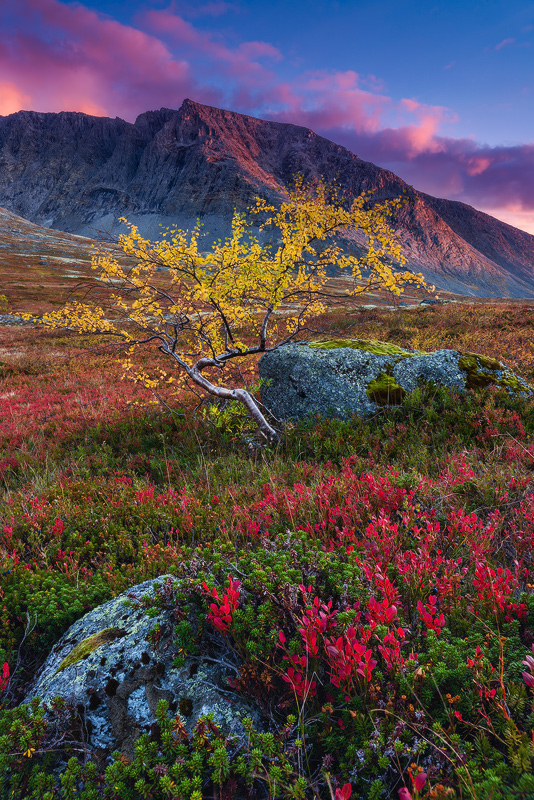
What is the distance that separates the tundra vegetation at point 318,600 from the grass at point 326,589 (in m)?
0.02

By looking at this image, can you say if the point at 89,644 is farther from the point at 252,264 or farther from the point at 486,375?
the point at 486,375

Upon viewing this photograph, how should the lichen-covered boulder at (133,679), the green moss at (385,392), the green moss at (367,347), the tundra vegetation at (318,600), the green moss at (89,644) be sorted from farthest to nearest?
the green moss at (367,347)
the green moss at (385,392)
the green moss at (89,644)
the lichen-covered boulder at (133,679)
the tundra vegetation at (318,600)

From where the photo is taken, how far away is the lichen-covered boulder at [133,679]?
1.97 metres

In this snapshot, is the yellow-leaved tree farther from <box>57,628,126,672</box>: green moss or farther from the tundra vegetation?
<box>57,628,126,672</box>: green moss

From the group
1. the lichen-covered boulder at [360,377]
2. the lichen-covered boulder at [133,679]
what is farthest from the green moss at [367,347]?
the lichen-covered boulder at [133,679]

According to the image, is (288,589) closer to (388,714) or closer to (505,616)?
(388,714)

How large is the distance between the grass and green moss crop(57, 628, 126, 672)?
38 cm

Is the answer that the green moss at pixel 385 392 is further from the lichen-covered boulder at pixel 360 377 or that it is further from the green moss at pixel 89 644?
the green moss at pixel 89 644

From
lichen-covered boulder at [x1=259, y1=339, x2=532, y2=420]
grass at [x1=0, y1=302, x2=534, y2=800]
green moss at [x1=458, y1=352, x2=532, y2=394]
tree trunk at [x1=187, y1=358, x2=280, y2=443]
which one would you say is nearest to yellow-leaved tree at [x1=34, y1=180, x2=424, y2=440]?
tree trunk at [x1=187, y1=358, x2=280, y2=443]

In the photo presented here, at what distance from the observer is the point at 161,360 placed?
18812 mm

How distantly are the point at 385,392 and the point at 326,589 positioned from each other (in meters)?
5.85

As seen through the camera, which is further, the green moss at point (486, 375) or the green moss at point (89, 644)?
the green moss at point (486, 375)

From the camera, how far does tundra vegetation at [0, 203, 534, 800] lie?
5.22 ft

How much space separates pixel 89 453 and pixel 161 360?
11720 mm
